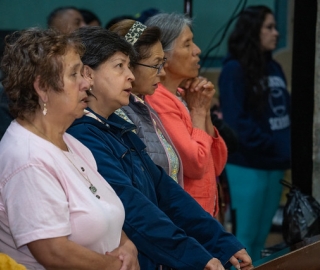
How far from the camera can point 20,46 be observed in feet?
8.28

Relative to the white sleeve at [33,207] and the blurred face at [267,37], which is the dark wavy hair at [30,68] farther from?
the blurred face at [267,37]

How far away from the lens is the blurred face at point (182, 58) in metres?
3.69

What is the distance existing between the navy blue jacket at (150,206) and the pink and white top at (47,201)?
124 mm

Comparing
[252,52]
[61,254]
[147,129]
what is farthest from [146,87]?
[252,52]

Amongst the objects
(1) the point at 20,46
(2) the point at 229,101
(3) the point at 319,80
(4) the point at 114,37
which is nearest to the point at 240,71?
(2) the point at 229,101

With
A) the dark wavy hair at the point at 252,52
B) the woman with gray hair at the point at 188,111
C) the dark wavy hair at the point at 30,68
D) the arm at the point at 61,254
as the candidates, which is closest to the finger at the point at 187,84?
the woman with gray hair at the point at 188,111

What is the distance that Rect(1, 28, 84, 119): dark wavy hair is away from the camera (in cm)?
250

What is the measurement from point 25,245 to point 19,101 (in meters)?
0.44

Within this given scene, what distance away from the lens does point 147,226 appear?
2746 millimetres

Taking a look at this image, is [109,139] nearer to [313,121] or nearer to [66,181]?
[66,181]

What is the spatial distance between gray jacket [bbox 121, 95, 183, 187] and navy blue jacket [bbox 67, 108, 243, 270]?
0.16 m

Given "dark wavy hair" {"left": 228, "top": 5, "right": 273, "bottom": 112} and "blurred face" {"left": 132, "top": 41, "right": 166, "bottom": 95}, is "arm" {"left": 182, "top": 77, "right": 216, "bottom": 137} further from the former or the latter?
"dark wavy hair" {"left": 228, "top": 5, "right": 273, "bottom": 112}

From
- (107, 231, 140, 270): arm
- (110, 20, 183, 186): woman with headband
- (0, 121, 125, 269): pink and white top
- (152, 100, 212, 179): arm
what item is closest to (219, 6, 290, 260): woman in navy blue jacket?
(152, 100, 212, 179): arm

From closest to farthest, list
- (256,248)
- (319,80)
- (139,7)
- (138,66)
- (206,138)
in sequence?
(138,66) < (206,138) < (319,80) < (256,248) < (139,7)
